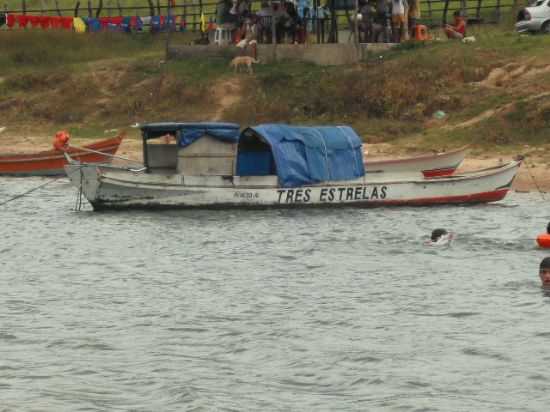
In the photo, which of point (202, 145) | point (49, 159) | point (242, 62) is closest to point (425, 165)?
point (202, 145)

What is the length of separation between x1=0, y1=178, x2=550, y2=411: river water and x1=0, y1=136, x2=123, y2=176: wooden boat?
5.23 meters

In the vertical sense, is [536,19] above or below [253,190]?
above

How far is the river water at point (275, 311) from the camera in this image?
1720 cm

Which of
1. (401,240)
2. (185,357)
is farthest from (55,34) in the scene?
(185,357)

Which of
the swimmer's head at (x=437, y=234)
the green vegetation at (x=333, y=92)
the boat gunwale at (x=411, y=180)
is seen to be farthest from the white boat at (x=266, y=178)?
the swimmer's head at (x=437, y=234)

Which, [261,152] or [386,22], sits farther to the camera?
[386,22]

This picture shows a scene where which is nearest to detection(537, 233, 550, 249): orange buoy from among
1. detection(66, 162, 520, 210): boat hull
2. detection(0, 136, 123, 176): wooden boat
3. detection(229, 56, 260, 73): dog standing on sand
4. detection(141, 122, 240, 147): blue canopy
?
detection(66, 162, 520, 210): boat hull

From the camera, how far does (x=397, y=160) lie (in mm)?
34875

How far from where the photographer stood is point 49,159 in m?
39.6

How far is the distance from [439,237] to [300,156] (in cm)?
651

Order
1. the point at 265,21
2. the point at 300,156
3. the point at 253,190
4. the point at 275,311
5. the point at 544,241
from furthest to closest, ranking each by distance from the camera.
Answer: the point at 265,21 < the point at 300,156 < the point at 253,190 < the point at 544,241 < the point at 275,311

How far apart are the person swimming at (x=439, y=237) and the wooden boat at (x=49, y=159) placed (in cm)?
1286

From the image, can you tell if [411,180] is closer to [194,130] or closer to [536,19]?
[194,130]

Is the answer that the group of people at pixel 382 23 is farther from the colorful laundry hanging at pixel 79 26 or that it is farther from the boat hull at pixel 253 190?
the colorful laundry hanging at pixel 79 26
